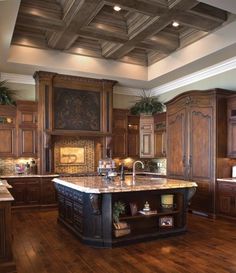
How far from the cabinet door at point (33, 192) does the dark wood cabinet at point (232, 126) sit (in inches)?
184

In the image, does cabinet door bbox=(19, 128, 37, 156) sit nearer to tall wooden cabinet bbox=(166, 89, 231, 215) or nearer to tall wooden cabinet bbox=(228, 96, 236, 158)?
tall wooden cabinet bbox=(166, 89, 231, 215)

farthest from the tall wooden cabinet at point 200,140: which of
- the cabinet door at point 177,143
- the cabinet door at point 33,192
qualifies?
the cabinet door at point 33,192

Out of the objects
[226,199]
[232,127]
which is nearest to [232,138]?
[232,127]

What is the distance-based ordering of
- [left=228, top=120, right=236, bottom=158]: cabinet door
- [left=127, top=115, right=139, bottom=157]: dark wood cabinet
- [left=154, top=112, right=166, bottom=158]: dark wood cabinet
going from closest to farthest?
[left=228, top=120, right=236, bottom=158]: cabinet door, [left=154, top=112, right=166, bottom=158]: dark wood cabinet, [left=127, top=115, right=139, bottom=157]: dark wood cabinet

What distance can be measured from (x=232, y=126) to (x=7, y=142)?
5368mm

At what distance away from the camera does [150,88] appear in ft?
30.1

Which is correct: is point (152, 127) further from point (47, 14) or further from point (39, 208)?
point (47, 14)

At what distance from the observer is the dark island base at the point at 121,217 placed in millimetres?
4234

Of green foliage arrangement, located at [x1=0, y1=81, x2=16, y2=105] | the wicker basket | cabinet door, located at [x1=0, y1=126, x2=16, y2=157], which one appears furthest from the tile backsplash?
the wicker basket

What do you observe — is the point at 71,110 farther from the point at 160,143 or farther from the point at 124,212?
the point at 124,212

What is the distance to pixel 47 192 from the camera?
721cm

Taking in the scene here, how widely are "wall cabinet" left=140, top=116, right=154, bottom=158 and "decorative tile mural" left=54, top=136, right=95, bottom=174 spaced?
61.8 inches

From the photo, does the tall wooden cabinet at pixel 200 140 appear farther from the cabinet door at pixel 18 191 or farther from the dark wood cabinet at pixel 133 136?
the cabinet door at pixel 18 191

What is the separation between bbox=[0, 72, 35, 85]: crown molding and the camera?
7.47 m
